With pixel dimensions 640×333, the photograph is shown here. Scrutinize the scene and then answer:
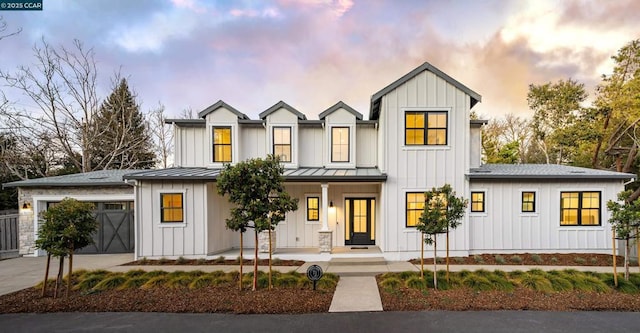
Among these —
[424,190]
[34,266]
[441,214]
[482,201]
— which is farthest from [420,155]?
[34,266]

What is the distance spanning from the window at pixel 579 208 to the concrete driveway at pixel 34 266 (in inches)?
626

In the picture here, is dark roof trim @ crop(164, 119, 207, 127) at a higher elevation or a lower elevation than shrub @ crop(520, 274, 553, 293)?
higher

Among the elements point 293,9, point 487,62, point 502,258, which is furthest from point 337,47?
point 502,258

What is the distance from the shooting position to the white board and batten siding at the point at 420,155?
9.46 m

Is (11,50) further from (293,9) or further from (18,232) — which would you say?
(293,9)

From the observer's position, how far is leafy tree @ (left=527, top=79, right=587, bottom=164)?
18094mm

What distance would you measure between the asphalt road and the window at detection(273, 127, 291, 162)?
698 centimetres

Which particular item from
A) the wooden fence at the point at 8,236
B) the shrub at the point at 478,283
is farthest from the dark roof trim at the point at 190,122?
the shrub at the point at 478,283

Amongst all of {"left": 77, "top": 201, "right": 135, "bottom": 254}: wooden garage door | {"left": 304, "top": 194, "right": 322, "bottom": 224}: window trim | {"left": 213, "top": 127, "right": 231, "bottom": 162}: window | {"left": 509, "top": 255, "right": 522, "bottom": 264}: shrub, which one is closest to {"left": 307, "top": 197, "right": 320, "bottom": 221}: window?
{"left": 304, "top": 194, "right": 322, "bottom": 224}: window trim

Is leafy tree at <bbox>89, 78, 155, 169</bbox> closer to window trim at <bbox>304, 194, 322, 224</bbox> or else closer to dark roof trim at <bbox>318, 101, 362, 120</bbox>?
window trim at <bbox>304, 194, 322, 224</bbox>

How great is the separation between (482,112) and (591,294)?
74.1ft

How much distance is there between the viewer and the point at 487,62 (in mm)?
15438

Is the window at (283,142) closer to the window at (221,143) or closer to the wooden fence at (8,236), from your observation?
the window at (221,143)

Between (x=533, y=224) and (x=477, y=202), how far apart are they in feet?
7.03
